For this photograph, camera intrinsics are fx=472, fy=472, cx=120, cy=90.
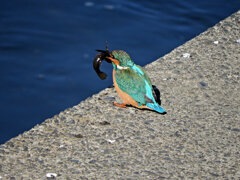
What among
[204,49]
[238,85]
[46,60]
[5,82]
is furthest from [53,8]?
[238,85]

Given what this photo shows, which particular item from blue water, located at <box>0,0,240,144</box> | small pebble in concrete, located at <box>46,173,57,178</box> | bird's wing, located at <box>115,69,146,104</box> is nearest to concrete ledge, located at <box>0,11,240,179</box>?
small pebble in concrete, located at <box>46,173,57,178</box>

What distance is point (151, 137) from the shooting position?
3248 mm

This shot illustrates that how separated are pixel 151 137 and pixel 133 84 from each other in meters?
0.44

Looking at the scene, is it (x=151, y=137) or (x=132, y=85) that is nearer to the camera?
(x=151, y=137)

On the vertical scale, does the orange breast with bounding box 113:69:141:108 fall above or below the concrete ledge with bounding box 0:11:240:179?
above

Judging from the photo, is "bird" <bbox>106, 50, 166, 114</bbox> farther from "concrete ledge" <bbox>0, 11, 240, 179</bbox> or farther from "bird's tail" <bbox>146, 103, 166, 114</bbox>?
"concrete ledge" <bbox>0, 11, 240, 179</bbox>

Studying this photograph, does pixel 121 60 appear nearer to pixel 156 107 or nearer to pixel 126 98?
pixel 126 98

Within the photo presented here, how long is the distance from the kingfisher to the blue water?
126 inches

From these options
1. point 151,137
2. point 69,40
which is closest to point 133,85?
point 151,137

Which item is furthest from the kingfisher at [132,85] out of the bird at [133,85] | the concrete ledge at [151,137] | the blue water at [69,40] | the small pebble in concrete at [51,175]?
the blue water at [69,40]

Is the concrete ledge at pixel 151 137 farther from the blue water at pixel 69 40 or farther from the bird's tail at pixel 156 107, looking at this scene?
the blue water at pixel 69 40

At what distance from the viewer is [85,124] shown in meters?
3.38

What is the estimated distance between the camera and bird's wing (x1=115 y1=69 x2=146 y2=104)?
3.44 meters

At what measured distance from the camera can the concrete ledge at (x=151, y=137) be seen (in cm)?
295
